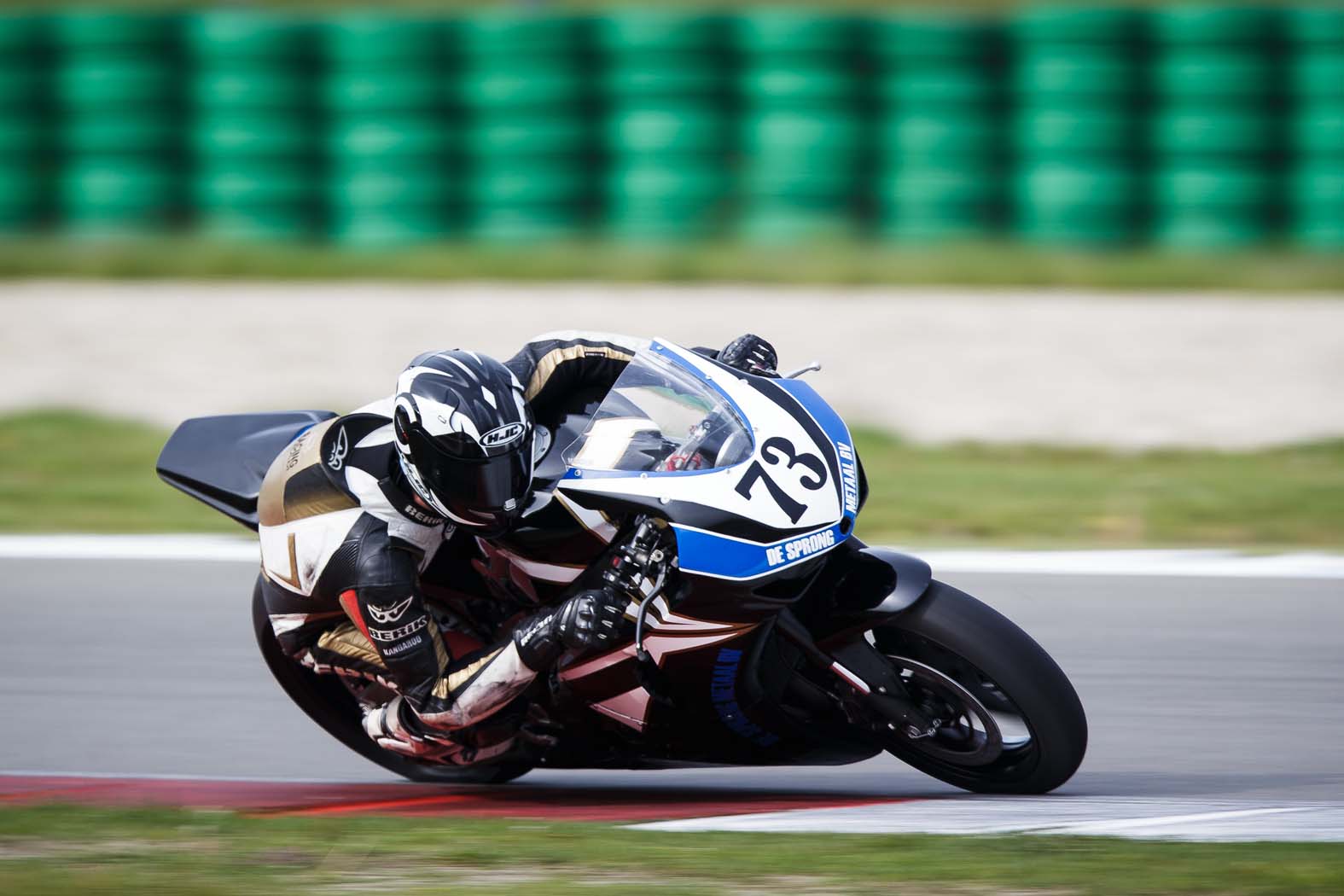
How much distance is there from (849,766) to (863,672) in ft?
2.84

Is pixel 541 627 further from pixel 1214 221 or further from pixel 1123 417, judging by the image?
pixel 1214 221

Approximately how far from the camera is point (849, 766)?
451 centimetres

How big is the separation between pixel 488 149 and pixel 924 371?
3.38 metres

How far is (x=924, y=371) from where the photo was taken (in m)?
9.01

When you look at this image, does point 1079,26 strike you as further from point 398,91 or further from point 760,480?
point 760,480

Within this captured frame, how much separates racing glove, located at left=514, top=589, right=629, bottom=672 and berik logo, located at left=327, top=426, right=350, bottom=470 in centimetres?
68

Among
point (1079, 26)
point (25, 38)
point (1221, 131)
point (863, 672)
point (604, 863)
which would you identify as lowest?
point (604, 863)

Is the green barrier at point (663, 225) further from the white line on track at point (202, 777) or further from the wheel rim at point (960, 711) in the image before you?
the wheel rim at point (960, 711)

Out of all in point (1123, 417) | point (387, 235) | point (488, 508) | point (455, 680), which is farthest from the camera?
point (387, 235)

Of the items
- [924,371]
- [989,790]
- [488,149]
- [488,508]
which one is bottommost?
[989,790]

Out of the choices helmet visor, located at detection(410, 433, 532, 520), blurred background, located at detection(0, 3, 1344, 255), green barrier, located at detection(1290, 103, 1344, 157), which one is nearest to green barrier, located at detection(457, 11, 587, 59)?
blurred background, located at detection(0, 3, 1344, 255)

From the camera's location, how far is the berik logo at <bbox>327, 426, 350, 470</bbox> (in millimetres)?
3918

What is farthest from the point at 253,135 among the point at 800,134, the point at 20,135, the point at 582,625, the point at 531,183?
the point at 582,625

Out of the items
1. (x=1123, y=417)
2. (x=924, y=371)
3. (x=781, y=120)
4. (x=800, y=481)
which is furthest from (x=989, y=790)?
(x=781, y=120)
